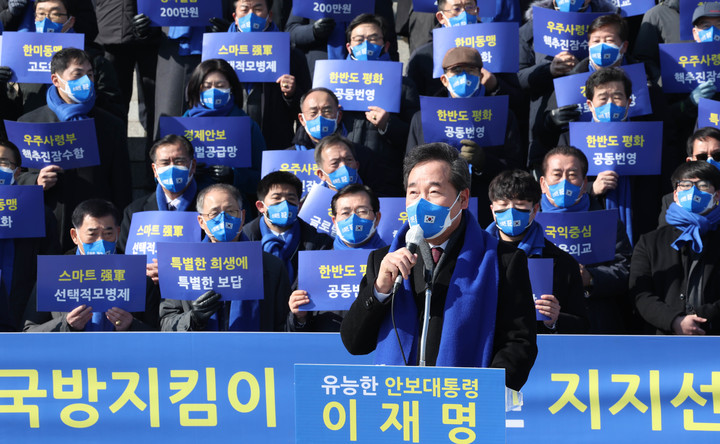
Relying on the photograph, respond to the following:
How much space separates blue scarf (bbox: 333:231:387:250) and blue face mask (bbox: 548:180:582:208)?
1.18 m

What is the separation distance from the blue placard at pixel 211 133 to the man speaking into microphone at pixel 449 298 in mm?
4285

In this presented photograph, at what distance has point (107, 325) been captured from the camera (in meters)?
6.61

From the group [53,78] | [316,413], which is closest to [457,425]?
[316,413]

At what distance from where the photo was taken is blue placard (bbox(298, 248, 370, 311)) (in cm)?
630

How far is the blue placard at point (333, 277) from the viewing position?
20.7ft

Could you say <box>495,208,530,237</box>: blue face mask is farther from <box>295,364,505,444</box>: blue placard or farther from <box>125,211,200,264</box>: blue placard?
<box>295,364,505,444</box>: blue placard

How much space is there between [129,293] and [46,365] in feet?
2.27

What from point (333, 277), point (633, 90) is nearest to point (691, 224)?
point (633, 90)

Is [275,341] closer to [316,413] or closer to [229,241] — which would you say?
[229,241]

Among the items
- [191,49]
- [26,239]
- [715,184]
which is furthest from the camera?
[191,49]

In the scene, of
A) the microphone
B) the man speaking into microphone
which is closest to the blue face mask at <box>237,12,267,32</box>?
the man speaking into microphone

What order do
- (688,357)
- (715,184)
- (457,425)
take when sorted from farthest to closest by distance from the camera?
(715,184) < (688,357) < (457,425)

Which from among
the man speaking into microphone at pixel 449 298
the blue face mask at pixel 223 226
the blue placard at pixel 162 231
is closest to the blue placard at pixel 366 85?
the blue placard at pixel 162 231

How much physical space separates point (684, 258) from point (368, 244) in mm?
1991
